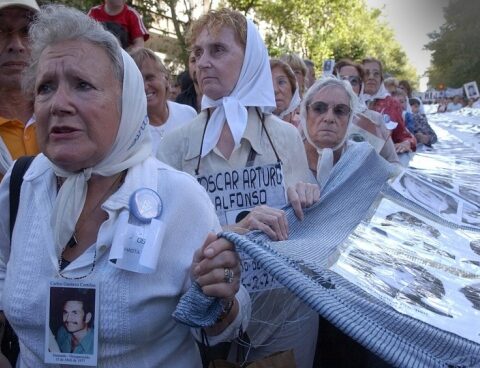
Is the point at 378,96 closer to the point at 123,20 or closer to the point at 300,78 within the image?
the point at 300,78

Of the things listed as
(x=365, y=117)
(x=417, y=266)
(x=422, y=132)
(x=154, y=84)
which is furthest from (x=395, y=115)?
(x=417, y=266)

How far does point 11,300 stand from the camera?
1698 millimetres

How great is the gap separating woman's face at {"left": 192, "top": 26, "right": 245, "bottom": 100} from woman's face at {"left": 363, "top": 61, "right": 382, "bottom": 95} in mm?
4236

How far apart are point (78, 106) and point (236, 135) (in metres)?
0.95

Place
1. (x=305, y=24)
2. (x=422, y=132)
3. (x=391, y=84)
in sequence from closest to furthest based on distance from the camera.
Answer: (x=422, y=132)
(x=391, y=84)
(x=305, y=24)

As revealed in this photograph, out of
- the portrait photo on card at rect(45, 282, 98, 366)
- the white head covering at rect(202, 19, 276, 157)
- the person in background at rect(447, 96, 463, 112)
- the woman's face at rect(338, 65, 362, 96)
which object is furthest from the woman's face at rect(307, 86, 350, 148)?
the person in background at rect(447, 96, 463, 112)

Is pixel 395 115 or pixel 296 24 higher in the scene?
pixel 296 24

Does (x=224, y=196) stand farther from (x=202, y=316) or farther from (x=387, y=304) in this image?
(x=387, y=304)

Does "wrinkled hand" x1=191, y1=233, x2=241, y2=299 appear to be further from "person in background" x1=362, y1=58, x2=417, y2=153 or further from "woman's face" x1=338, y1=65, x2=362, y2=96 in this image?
"person in background" x1=362, y1=58, x2=417, y2=153

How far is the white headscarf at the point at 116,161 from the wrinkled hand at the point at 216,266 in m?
0.45

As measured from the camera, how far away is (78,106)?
171 cm

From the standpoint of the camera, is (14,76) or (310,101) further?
(310,101)

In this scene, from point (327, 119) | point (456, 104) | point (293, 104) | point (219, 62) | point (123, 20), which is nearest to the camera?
point (219, 62)

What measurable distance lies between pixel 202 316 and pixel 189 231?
28 cm
